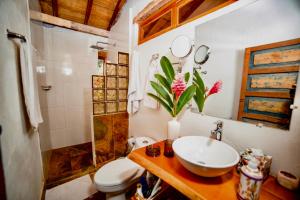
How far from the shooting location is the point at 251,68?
837 millimetres

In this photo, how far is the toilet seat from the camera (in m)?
1.14

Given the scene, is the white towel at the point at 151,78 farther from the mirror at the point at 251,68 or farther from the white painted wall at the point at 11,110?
the white painted wall at the point at 11,110

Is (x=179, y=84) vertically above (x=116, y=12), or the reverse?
(x=116, y=12)

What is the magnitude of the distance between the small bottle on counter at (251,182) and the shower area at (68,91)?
1.99 metres

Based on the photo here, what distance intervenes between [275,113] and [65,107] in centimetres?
291

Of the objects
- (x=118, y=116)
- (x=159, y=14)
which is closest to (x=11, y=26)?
(x=159, y=14)

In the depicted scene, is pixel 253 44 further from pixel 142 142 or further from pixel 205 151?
pixel 142 142

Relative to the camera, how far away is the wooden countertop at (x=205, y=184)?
602 mm

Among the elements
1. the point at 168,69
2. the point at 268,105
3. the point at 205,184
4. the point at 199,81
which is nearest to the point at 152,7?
the point at 168,69

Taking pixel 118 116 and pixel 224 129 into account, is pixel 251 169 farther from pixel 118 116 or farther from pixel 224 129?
pixel 118 116

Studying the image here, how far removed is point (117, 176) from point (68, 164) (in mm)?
1279

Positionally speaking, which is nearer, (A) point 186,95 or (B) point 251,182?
(B) point 251,182

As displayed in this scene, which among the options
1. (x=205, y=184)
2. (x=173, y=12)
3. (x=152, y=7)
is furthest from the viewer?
(x=152, y=7)

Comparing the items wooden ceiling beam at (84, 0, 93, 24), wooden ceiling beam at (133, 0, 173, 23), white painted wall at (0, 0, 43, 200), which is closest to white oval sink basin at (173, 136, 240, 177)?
white painted wall at (0, 0, 43, 200)
